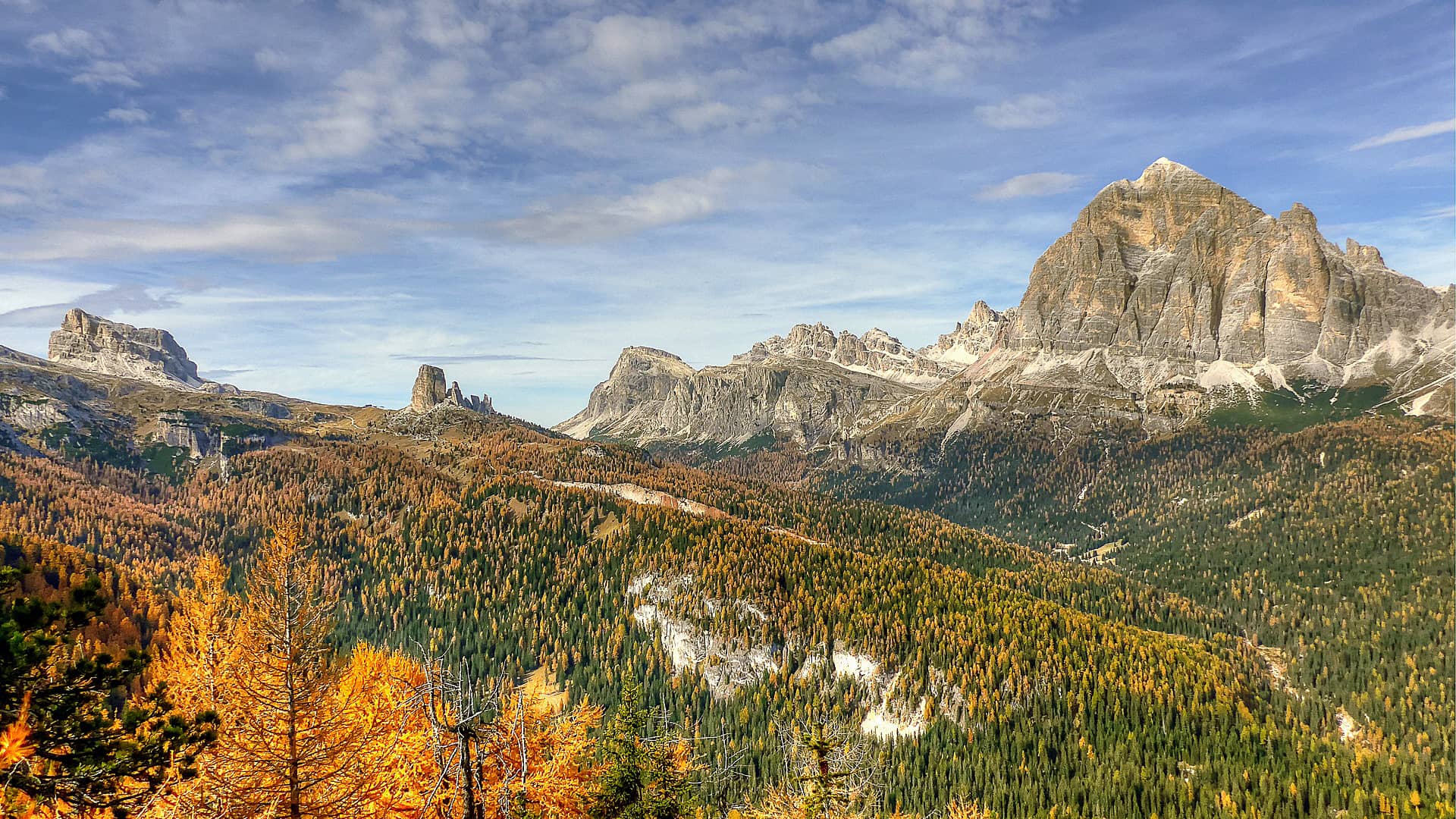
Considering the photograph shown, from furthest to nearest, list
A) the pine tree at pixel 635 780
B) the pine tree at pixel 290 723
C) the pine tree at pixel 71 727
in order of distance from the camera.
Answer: the pine tree at pixel 635 780, the pine tree at pixel 71 727, the pine tree at pixel 290 723

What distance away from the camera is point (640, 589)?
19800cm

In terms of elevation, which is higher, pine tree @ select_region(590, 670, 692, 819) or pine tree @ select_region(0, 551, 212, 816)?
pine tree @ select_region(0, 551, 212, 816)

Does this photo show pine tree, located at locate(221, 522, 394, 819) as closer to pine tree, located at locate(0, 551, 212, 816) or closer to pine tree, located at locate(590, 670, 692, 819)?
pine tree, located at locate(0, 551, 212, 816)

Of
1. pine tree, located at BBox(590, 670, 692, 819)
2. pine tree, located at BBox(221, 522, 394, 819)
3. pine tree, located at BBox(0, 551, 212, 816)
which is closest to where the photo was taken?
pine tree, located at BBox(221, 522, 394, 819)

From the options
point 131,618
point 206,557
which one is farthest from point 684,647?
point 206,557

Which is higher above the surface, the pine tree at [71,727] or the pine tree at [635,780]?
the pine tree at [71,727]

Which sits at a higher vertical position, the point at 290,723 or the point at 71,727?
the point at 290,723

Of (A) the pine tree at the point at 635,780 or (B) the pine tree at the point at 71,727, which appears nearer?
(B) the pine tree at the point at 71,727

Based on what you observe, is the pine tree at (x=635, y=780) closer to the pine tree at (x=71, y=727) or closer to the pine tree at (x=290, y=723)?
the pine tree at (x=290, y=723)

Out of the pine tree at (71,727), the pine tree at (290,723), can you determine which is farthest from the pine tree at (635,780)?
the pine tree at (71,727)

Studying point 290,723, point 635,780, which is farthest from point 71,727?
point 635,780

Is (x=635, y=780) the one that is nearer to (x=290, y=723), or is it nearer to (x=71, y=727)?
(x=290, y=723)

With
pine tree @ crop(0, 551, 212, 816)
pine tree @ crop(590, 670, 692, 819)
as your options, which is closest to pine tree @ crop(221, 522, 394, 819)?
pine tree @ crop(0, 551, 212, 816)

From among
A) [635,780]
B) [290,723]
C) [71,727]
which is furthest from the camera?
[635,780]
